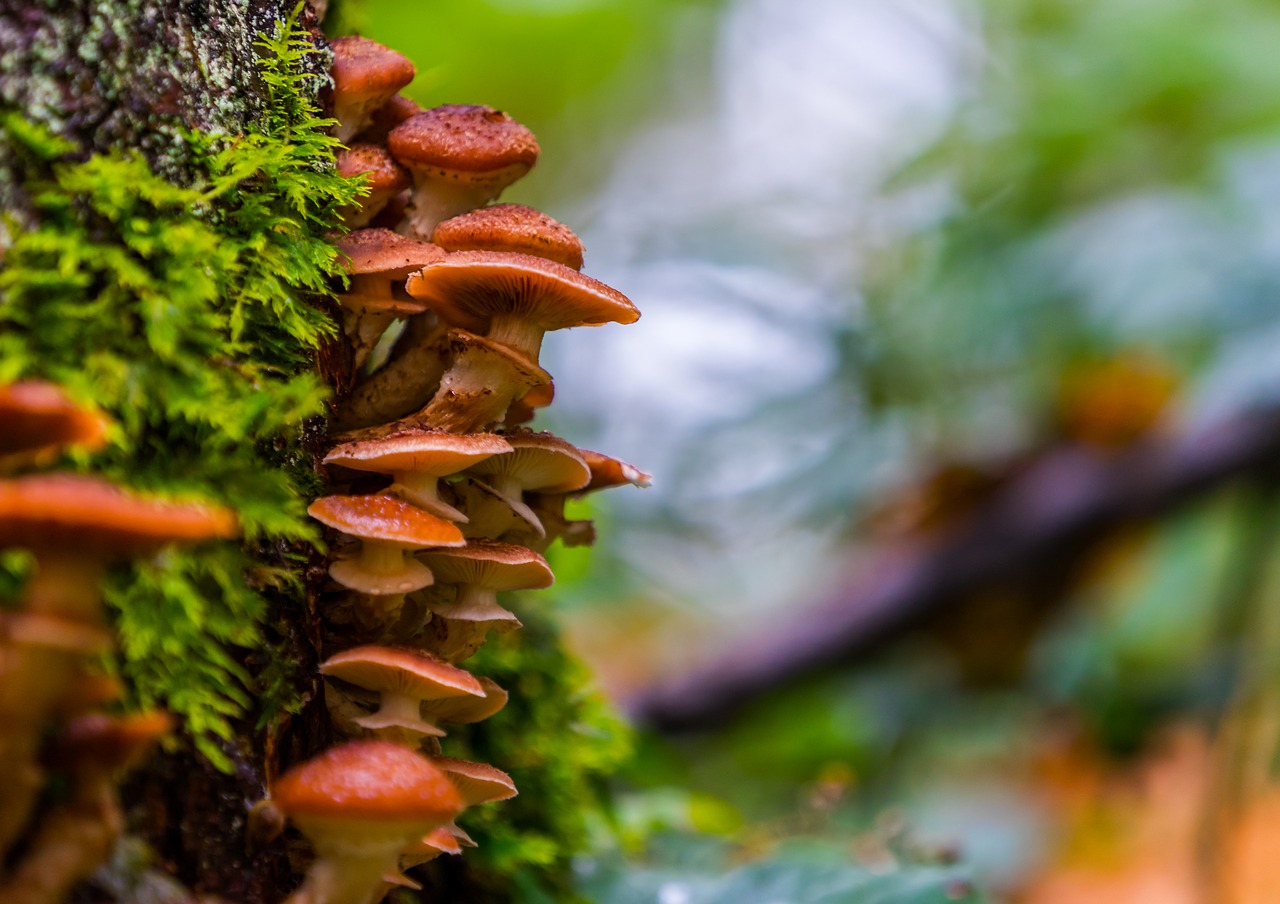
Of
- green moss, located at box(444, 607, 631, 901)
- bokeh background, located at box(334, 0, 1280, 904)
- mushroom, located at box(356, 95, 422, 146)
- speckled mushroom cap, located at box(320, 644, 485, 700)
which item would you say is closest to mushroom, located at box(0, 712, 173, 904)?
speckled mushroom cap, located at box(320, 644, 485, 700)

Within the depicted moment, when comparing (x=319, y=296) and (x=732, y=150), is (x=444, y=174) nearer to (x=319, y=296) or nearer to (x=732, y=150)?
(x=319, y=296)

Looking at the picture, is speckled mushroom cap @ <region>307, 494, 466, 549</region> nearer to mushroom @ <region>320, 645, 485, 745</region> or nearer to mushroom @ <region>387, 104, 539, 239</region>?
mushroom @ <region>320, 645, 485, 745</region>

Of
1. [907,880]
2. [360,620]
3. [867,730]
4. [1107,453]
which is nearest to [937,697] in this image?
[867,730]

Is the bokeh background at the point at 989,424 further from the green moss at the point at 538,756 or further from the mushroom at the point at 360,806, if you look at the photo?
the mushroom at the point at 360,806

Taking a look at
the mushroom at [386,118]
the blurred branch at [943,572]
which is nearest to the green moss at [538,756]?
the mushroom at [386,118]

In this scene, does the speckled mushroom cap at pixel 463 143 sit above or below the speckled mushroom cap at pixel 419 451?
above

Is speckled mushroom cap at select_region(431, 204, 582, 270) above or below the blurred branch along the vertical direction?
below
